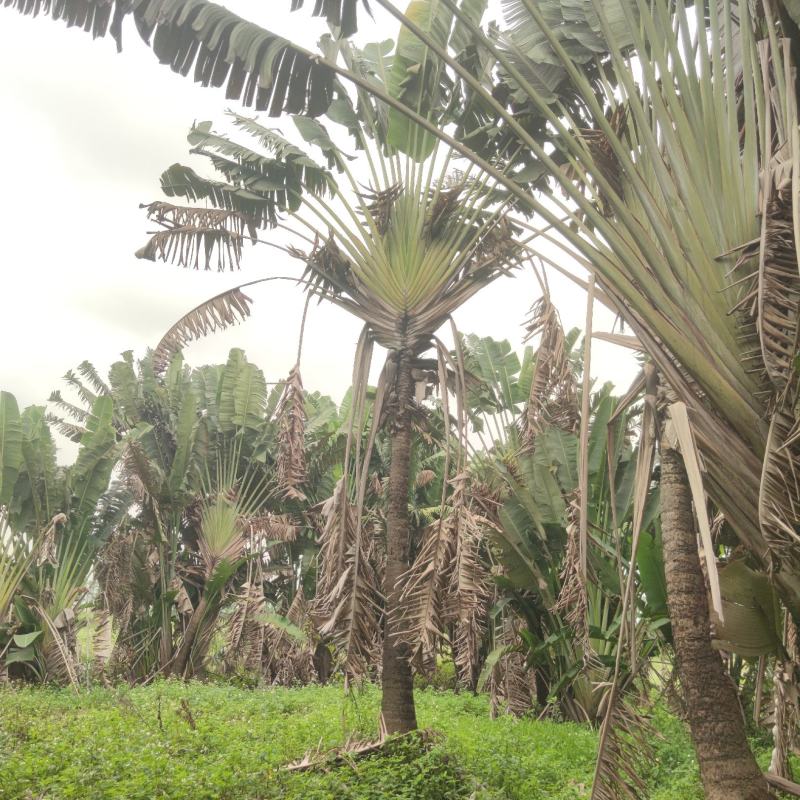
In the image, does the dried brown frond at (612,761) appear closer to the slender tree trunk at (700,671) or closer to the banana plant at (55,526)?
the slender tree trunk at (700,671)

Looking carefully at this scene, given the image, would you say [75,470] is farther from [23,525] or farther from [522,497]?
[522,497]

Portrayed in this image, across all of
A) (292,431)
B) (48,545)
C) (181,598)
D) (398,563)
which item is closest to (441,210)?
(292,431)

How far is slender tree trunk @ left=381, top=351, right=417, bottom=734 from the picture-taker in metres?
5.66

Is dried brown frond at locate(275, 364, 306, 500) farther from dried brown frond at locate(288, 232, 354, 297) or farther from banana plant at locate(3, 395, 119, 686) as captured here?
banana plant at locate(3, 395, 119, 686)

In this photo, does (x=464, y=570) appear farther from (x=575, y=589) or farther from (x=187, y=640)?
(x=187, y=640)

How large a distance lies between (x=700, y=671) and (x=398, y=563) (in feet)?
9.89

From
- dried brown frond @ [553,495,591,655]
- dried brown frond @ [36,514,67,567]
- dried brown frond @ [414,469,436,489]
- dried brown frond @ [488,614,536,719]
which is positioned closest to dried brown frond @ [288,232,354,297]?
dried brown frond @ [553,495,591,655]

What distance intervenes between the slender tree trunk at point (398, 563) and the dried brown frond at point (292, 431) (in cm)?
82

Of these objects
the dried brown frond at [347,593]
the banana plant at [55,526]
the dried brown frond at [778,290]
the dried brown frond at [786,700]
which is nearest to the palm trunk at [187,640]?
the banana plant at [55,526]

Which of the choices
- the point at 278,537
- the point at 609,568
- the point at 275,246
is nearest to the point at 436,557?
the point at 609,568

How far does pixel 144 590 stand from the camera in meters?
13.5

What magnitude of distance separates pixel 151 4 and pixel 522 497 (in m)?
5.55

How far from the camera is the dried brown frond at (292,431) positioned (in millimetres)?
6301

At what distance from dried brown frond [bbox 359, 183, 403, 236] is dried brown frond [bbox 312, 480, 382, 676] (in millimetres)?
2186
